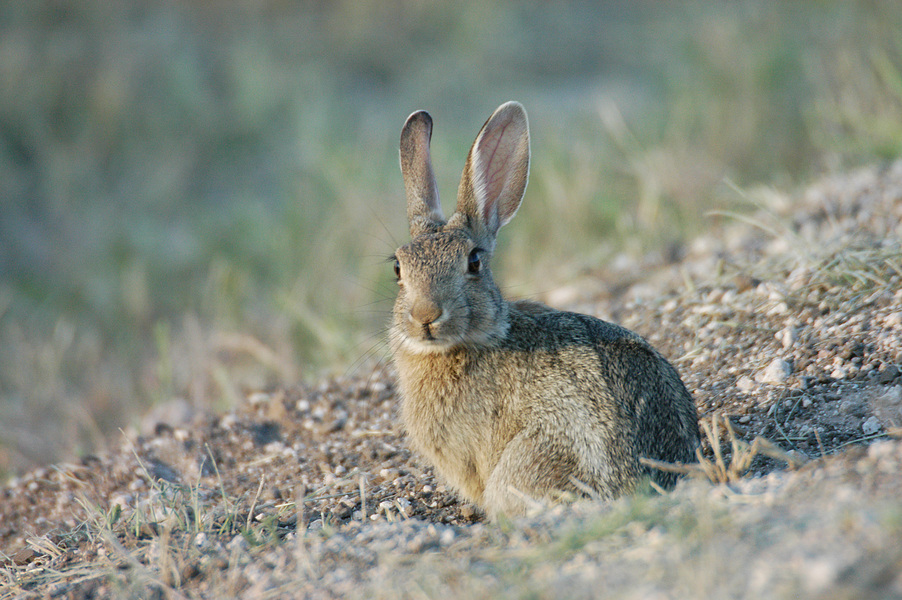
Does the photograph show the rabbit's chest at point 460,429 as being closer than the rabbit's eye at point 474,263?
Yes

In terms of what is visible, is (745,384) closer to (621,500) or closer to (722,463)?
(722,463)

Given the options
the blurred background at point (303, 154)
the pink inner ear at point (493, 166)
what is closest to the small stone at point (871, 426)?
the pink inner ear at point (493, 166)

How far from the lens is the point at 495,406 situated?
3412mm

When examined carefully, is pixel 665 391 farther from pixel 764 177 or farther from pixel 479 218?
pixel 764 177

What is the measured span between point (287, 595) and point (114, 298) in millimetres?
5472

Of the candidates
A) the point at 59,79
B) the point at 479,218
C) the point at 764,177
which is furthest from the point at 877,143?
the point at 59,79

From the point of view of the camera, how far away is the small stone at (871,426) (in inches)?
127

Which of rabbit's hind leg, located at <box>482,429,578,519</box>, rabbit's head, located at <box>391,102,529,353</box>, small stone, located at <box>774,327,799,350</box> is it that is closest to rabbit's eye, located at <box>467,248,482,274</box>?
rabbit's head, located at <box>391,102,529,353</box>

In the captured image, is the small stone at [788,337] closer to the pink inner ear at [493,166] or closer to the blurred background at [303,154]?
the pink inner ear at [493,166]

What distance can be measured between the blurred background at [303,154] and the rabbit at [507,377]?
1.94 feet

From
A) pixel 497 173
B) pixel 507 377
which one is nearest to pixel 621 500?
pixel 507 377

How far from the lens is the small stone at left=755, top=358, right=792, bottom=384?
3.68 m

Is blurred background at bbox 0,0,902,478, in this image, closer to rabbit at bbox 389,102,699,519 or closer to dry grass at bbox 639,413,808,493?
rabbit at bbox 389,102,699,519

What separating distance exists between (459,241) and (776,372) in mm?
1611
